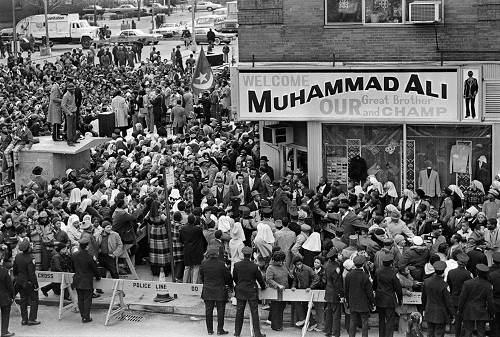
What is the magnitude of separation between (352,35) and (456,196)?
14.8ft

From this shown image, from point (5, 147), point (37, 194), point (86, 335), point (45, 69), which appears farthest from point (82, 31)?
point (86, 335)

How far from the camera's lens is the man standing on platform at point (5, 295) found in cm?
1761

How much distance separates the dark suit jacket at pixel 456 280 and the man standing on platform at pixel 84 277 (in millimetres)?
6180

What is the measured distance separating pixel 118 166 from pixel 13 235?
23.0 feet

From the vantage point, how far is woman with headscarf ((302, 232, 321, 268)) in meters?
18.5

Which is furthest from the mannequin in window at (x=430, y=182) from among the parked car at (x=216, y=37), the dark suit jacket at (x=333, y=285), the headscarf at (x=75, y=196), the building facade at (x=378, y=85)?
the parked car at (x=216, y=37)

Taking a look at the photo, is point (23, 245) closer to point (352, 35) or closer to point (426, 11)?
point (352, 35)

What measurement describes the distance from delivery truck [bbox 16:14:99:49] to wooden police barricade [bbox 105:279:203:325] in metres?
54.7

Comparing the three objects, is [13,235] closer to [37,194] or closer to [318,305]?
[37,194]

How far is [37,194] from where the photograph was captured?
23562 mm

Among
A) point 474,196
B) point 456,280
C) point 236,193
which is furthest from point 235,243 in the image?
point 474,196

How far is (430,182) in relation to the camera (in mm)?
23172

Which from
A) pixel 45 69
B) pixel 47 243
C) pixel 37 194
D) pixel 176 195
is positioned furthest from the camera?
pixel 45 69

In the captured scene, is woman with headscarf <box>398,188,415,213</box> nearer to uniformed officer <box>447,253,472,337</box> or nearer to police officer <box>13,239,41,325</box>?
uniformed officer <box>447,253,472,337</box>
